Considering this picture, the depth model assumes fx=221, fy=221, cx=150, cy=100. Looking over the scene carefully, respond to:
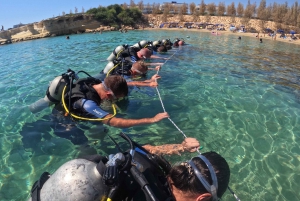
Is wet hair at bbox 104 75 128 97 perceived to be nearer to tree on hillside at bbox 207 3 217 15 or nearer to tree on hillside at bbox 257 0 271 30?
tree on hillside at bbox 257 0 271 30

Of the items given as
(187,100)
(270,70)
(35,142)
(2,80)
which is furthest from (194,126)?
(2,80)

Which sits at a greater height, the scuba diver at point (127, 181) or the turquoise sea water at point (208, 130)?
the scuba diver at point (127, 181)

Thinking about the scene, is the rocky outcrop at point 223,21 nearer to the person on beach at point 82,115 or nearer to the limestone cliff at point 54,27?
the limestone cliff at point 54,27

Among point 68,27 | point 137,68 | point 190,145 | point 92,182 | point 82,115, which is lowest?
point 190,145

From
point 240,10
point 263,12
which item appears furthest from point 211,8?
point 263,12

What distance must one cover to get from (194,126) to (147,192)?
396 cm

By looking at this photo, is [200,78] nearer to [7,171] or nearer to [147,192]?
[7,171]

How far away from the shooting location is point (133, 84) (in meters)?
7.29

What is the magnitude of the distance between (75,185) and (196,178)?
975 millimetres

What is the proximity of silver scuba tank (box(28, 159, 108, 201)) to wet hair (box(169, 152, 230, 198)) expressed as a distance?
0.64m

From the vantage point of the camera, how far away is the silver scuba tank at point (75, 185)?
1.69 meters

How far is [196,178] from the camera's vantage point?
1844 millimetres

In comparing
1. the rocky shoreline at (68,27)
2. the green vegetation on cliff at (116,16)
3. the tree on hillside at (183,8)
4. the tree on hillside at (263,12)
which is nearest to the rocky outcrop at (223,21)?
the rocky shoreline at (68,27)

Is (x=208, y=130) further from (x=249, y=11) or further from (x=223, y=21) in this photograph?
(x=223, y=21)
